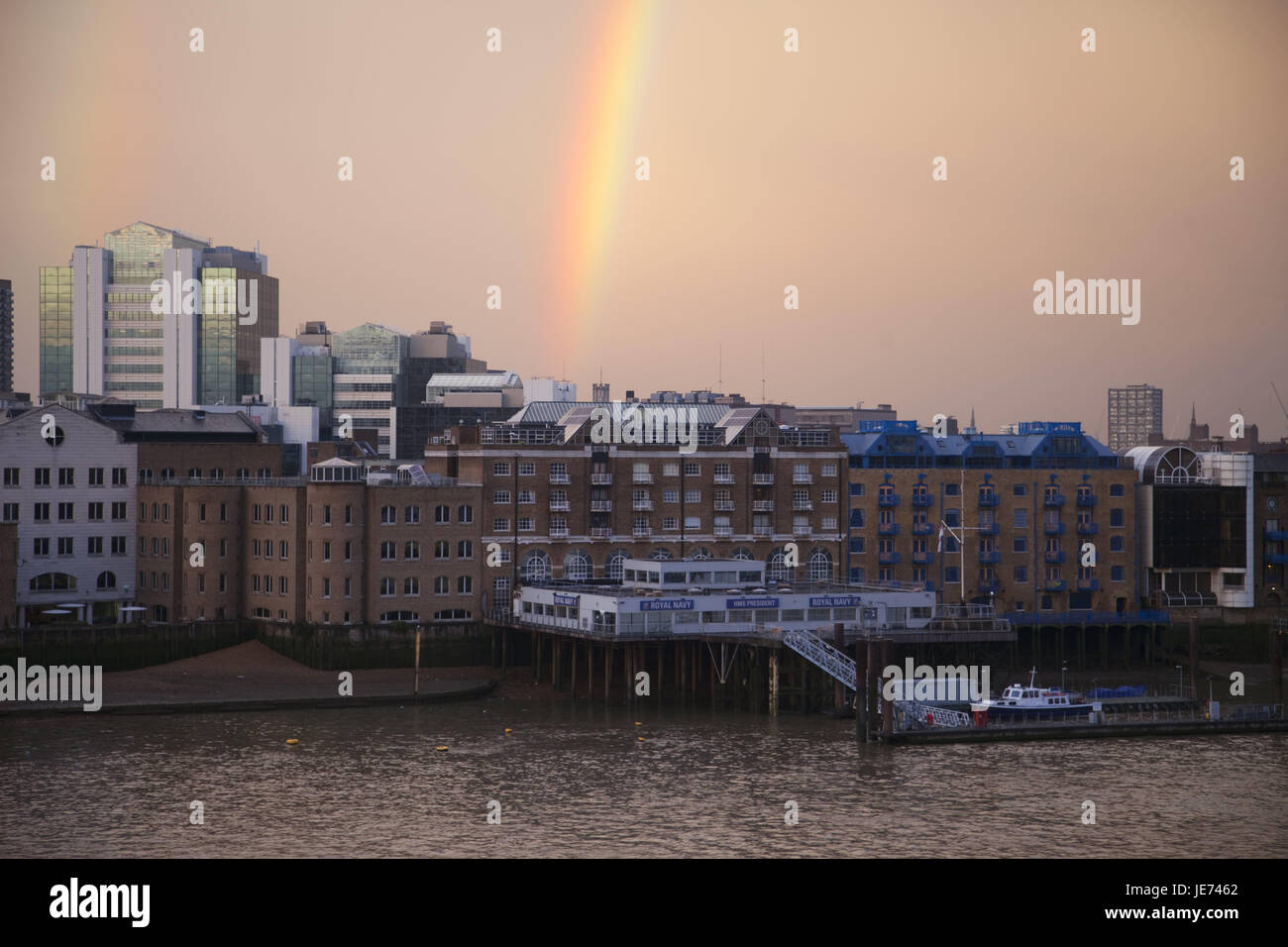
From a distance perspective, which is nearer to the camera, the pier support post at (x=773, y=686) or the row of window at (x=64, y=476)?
the pier support post at (x=773, y=686)

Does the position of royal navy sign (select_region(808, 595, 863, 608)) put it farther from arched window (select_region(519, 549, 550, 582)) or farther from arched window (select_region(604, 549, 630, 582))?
arched window (select_region(519, 549, 550, 582))

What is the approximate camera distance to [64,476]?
104188 millimetres

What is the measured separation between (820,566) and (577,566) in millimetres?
17230

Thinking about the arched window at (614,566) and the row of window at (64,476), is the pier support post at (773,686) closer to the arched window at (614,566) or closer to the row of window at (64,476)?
the arched window at (614,566)

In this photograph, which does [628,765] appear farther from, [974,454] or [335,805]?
[974,454]

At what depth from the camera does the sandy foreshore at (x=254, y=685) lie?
83688 millimetres

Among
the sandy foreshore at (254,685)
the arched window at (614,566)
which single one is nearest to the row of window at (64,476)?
the sandy foreshore at (254,685)

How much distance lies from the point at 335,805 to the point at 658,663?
3302 centimetres

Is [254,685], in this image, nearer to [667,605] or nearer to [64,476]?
[667,605]

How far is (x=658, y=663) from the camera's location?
9081 cm

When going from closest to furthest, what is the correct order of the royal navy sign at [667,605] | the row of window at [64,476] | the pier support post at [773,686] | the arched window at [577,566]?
the pier support post at [773,686] → the royal navy sign at [667,605] → the row of window at [64,476] → the arched window at [577,566]

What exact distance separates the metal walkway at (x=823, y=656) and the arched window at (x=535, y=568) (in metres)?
23.5

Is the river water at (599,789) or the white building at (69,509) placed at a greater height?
the white building at (69,509)

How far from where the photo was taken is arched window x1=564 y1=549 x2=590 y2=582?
10638 centimetres
